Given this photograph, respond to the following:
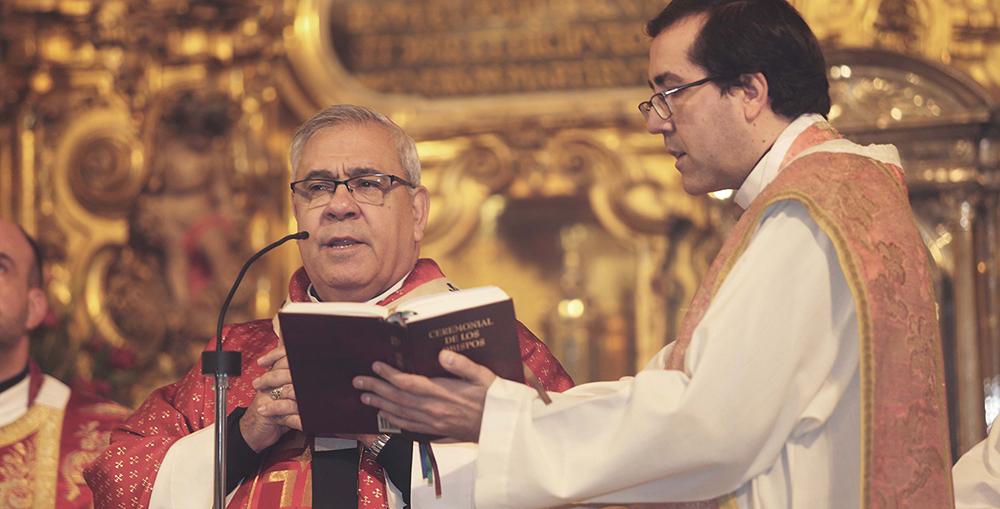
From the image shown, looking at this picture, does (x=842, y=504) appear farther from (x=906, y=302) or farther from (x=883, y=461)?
(x=906, y=302)

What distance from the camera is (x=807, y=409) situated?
305 centimetres

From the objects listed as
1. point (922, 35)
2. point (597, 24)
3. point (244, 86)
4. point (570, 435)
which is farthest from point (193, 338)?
point (570, 435)

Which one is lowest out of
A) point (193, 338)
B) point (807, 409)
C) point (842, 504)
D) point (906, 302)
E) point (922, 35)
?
point (842, 504)

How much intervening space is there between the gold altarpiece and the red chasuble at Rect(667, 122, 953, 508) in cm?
374

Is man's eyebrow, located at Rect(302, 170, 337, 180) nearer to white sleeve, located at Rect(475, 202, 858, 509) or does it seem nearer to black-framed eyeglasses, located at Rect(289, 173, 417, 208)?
black-framed eyeglasses, located at Rect(289, 173, 417, 208)

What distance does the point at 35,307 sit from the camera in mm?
4949

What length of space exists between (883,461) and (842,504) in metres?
0.12

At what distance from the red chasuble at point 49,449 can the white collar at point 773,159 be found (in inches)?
Result: 100

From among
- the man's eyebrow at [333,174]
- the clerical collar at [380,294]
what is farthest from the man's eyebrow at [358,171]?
the clerical collar at [380,294]

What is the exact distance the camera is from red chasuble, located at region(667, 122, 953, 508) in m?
3.05

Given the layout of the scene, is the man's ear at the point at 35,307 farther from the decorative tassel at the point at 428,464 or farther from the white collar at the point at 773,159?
the white collar at the point at 773,159

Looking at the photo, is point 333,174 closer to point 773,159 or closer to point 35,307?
point 773,159

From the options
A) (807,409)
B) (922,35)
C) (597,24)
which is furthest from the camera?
(597,24)

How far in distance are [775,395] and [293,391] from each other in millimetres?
1152
